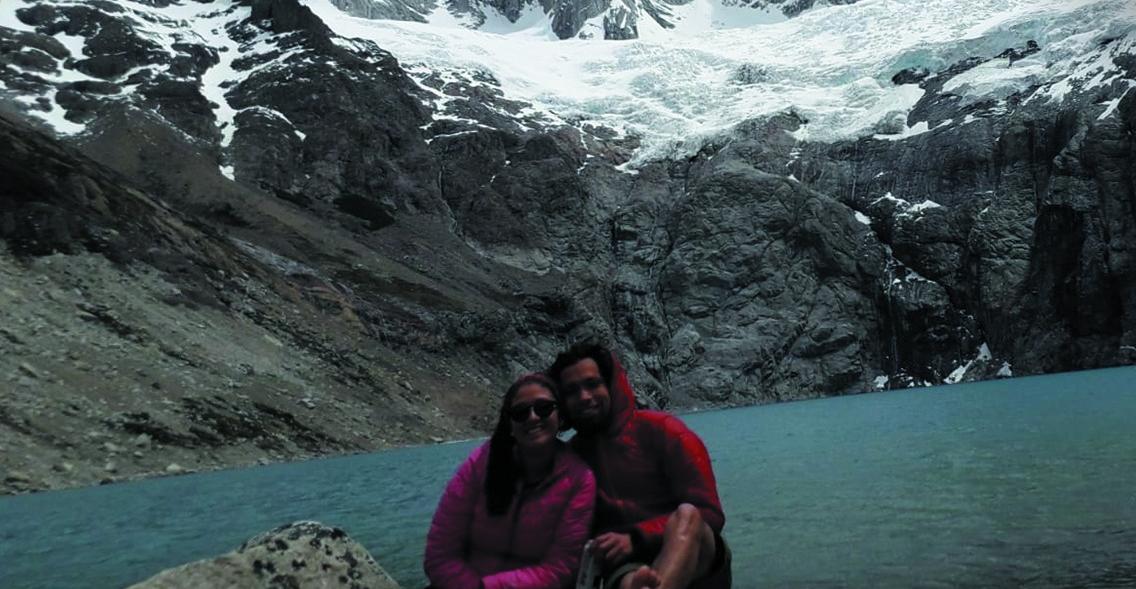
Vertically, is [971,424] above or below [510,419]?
below

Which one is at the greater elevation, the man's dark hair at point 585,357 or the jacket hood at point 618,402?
the man's dark hair at point 585,357

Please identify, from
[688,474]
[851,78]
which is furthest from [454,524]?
[851,78]

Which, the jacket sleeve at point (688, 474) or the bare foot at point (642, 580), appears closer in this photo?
the bare foot at point (642, 580)

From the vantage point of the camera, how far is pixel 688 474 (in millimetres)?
6480

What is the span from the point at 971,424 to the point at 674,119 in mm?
149441

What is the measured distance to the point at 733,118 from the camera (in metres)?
169

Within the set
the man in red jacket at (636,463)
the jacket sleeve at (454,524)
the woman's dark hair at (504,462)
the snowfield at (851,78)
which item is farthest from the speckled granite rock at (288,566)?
the snowfield at (851,78)

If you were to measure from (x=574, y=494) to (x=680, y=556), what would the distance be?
3.32 ft

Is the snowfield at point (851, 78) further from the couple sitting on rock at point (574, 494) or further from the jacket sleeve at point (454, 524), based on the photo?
the jacket sleeve at point (454, 524)

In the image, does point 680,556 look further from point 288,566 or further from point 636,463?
point 288,566

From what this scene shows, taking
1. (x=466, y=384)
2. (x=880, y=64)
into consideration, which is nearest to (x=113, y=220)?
(x=466, y=384)

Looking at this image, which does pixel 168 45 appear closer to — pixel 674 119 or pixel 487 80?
pixel 487 80

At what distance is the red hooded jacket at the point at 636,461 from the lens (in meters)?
6.54

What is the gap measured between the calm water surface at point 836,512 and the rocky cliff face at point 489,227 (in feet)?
82.0
